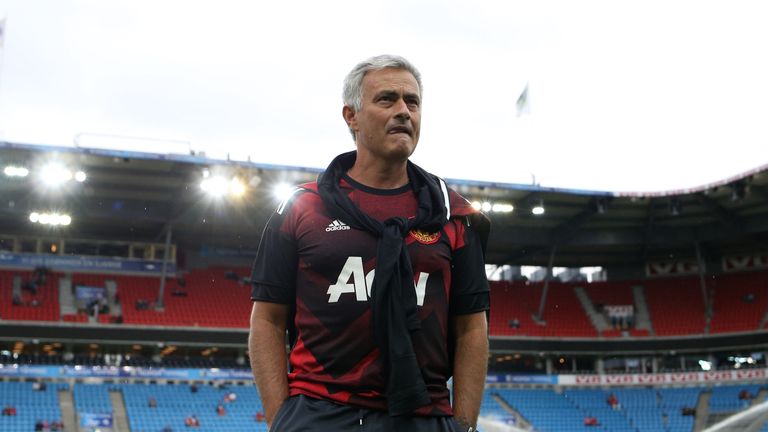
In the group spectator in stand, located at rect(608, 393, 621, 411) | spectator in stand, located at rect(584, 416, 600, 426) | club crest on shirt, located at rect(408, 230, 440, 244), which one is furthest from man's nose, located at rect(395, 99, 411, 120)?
spectator in stand, located at rect(608, 393, 621, 411)

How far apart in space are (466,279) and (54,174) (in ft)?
105

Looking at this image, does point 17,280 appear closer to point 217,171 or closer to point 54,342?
point 54,342

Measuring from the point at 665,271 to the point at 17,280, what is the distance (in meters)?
33.7

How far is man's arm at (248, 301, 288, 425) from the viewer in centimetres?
261

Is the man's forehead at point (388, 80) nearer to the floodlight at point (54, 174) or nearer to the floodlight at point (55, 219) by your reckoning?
the floodlight at point (54, 174)

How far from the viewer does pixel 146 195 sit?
3572cm

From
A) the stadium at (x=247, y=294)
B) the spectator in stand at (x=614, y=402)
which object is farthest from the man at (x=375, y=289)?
the spectator in stand at (x=614, y=402)

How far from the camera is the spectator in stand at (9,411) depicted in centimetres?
2986

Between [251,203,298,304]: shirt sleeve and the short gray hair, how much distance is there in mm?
463

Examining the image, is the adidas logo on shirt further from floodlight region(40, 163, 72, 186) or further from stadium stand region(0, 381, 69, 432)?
floodlight region(40, 163, 72, 186)

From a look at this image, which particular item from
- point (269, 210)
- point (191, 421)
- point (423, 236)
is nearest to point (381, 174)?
point (423, 236)

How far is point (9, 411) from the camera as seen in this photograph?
30078 millimetres

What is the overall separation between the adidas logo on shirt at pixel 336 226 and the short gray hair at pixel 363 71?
0.45m

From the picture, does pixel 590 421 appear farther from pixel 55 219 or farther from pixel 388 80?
→ pixel 388 80
